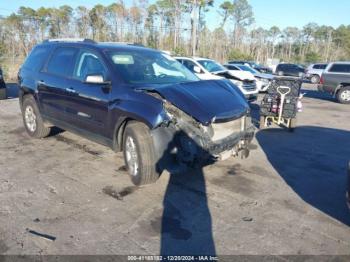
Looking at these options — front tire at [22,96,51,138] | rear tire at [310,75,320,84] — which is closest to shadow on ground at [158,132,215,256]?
front tire at [22,96,51,138]

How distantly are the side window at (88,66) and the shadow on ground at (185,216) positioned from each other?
66.6 inches

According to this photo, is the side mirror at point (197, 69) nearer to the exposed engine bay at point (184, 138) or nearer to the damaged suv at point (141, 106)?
the damaged suv at point (141, 106)

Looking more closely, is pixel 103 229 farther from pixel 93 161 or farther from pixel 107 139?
pixel 93 161

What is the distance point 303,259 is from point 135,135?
2385 millimetres

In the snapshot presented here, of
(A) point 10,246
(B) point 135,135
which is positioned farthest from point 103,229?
(B) point 135,135

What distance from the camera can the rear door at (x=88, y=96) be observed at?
475 centimetres

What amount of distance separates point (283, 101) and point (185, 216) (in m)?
5.35

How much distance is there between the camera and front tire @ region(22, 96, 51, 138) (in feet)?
21.3

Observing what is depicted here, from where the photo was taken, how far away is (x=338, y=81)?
47.2 feet

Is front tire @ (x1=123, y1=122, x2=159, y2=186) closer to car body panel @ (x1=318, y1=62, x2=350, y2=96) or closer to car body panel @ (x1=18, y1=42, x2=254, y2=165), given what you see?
car body panel @ (x1=18, y1=42, x2=254, y2=165)

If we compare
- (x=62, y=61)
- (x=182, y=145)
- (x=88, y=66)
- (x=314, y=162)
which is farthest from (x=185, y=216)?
(x=62, y=61)

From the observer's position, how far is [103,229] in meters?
3.40

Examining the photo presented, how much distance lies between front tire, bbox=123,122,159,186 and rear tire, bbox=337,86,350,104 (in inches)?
496

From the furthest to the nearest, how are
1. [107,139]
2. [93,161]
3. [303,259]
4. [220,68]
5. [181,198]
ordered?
[220,68], [93,161], [107,139], [181,198], [303,259]
